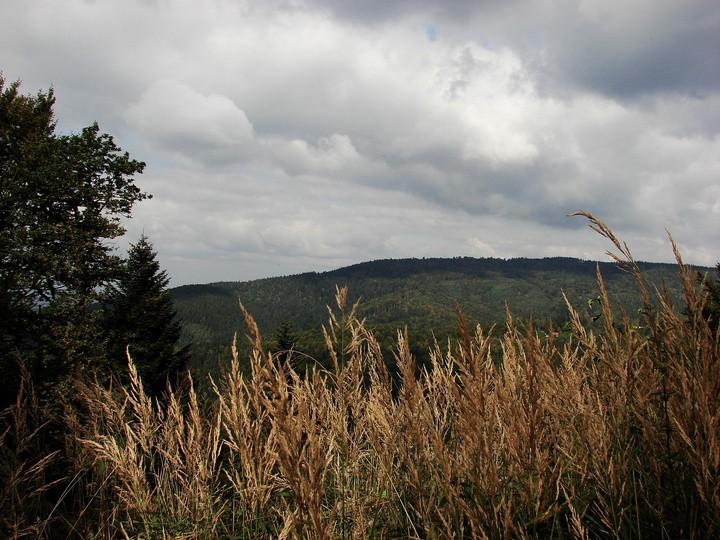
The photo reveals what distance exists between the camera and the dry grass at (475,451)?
4.62 feet

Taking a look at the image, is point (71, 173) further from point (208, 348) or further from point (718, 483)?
point (208, 348)

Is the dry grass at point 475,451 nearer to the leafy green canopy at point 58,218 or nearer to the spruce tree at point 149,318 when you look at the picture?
the leafy green canopy at point 58,218

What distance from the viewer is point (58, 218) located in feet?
66.9

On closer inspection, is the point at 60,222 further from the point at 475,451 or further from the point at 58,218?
the point at 475,451

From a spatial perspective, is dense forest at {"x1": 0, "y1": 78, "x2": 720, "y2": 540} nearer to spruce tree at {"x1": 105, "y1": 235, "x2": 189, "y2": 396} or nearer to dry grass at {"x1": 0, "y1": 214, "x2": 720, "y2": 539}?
dry grass at {"x1": 0, "y1": 214, "x2": 720, "y2": 539}

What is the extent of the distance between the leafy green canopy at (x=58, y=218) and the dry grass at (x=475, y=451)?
16880 millimetres

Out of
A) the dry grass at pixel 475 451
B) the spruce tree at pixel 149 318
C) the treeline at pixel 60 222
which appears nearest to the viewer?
the dry grass at pixel 475 451

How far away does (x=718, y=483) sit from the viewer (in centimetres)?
127

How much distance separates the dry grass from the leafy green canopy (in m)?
16.9

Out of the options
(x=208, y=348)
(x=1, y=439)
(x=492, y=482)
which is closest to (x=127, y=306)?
(x=1, y=439)

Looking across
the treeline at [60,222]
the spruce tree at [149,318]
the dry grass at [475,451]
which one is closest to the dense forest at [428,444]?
the dry grass at [475,451]

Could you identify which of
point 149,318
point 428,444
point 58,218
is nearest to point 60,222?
point 58,218

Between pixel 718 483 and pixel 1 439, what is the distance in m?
2.97

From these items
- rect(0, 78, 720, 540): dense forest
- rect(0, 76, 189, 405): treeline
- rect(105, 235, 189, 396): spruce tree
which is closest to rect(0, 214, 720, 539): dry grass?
rect(0, 78, 720, 540): dense forest
